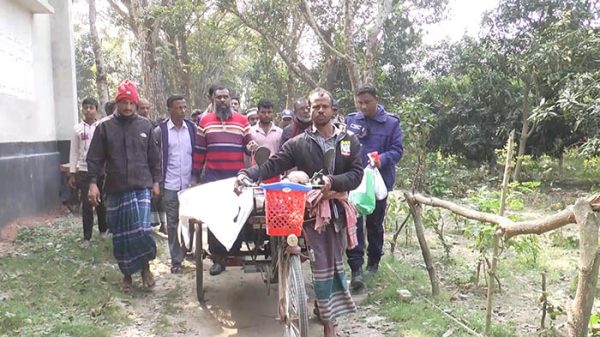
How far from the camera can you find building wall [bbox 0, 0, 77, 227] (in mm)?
7141

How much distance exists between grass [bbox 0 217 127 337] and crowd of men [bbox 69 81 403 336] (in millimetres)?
340

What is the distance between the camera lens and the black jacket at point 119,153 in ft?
16.7

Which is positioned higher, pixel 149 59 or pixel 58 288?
pixel 149 59

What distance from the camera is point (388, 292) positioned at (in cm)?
503

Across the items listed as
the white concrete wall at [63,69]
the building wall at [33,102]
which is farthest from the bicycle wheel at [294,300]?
the white concrete wall at [63,69]

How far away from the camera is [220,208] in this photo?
13.7ft

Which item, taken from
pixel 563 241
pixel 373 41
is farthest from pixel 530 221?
pixel 373 41

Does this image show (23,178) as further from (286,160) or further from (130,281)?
(286,160)

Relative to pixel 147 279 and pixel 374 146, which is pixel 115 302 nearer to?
pixel 147 279

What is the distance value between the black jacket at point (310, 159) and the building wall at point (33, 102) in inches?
177

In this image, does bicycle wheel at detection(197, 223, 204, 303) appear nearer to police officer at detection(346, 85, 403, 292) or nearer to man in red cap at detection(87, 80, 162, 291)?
man in red cap at detection(87, 80, 162, 291)

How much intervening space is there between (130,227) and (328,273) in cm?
234

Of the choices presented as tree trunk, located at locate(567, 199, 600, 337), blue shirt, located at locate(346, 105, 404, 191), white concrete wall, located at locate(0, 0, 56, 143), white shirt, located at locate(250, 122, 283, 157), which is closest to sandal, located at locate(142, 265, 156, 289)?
white shirt, located at locate(250, 122, 283, 157)

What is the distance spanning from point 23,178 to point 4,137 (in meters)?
0.70
